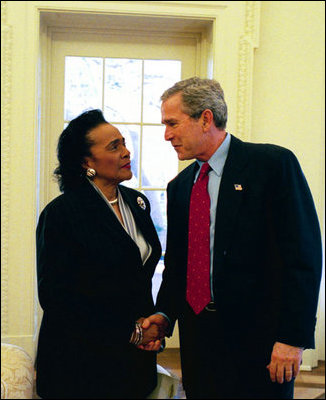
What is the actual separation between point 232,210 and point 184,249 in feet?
0.89

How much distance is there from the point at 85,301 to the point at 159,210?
1820 millimetres

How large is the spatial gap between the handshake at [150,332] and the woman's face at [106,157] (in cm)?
48

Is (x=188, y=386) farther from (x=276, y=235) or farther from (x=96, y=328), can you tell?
(x=276, y=235)

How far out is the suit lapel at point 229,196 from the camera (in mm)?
1647

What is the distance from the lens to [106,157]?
183cm

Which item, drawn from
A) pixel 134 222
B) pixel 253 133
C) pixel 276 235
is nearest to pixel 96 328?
pixel 134 222

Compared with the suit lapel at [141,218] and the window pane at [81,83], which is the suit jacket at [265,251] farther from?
the window pane at [81,83]

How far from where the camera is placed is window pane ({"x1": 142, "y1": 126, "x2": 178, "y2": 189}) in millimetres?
3471

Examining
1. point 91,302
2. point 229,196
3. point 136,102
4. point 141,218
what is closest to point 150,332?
point 91,302

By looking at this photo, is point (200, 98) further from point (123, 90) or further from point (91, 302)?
point (123, 90)

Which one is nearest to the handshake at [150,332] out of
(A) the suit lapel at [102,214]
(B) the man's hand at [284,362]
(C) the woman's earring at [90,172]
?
(A) the suit lapel at [102,214]

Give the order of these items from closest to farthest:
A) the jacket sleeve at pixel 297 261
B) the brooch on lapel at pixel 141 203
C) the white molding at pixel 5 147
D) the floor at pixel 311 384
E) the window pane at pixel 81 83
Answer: the jacket sleeve at pixel 297 261 < the brooch on lapel at pixel 141 203 < the floor at pixel 311 384 < the white molding at pixel 5 147 < the window pane at pixel 81 83

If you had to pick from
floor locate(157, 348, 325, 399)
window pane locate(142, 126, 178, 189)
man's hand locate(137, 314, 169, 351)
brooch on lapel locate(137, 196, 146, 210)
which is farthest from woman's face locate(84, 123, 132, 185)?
floor locate(157, 348, 325, 399)

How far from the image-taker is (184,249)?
1.84 metres
